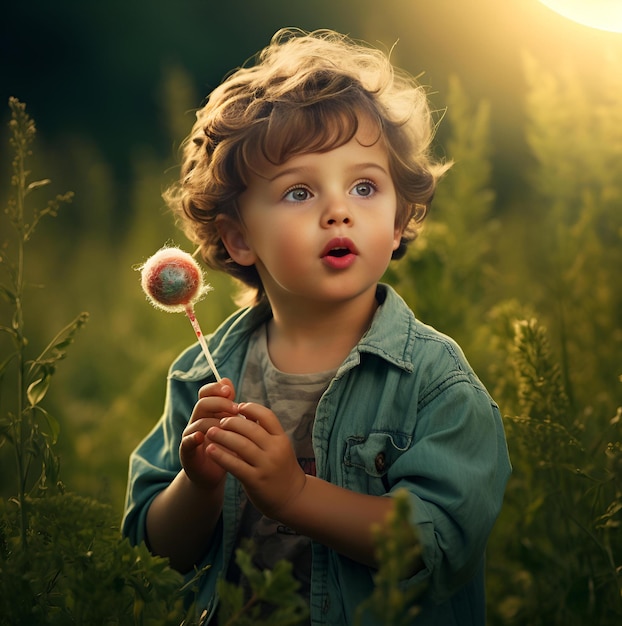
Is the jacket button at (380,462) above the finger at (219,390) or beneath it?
beneath

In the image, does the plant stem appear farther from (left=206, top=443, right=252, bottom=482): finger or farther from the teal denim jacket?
the teal denim jacket

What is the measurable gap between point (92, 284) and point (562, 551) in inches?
75.1

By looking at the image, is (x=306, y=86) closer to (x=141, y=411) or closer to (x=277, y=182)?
(x=277, y=182)

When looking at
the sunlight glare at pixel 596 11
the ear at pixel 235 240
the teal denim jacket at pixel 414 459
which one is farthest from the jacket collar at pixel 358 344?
the sunlight glare at pixel 596 11

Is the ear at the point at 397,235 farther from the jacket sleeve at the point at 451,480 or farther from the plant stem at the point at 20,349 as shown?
the plant stem at the point at 20,349

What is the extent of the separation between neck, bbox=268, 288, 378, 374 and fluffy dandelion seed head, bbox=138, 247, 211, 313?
164 millimetres

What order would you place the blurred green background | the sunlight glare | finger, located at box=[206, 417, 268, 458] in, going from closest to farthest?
Answer: finger, located at box=[206, 417, 268, 458]
the sunlight glare
the blurred green background

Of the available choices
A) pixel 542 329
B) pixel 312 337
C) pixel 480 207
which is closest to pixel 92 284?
pixel 480 207

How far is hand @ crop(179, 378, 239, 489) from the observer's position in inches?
41.0

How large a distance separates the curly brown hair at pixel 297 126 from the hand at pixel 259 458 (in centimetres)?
38

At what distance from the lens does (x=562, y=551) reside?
137 centimetres

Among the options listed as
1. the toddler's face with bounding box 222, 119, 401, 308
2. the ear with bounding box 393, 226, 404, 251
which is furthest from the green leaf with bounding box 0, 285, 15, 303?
the ear with bounding box 393, 226, 404, 251

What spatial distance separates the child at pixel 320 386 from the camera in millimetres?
1020

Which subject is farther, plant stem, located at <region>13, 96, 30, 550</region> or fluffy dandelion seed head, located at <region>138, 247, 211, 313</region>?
fluffy dandelion seed head, located at <region>138, 247, 211, 313</region>
